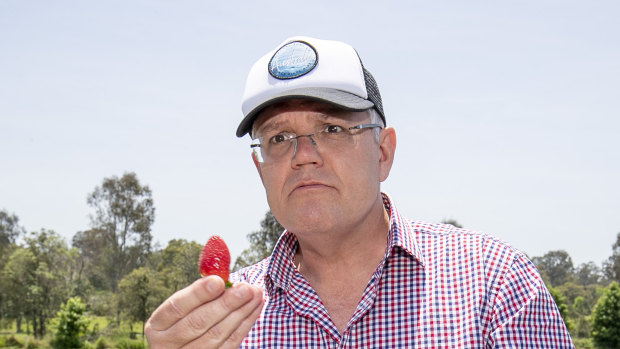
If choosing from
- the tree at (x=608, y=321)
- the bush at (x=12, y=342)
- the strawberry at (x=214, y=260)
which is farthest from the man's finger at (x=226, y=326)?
the tree at (x=608, y=321)

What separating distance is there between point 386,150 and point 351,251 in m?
0.49

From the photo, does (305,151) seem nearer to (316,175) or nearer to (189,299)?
(316,175)

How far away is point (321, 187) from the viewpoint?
2582 mm

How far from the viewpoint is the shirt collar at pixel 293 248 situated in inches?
102

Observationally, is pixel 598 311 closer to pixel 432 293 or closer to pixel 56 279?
pixel 56 279

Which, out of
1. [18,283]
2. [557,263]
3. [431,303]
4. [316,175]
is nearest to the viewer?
[431,303]

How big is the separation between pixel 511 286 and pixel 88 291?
141ft

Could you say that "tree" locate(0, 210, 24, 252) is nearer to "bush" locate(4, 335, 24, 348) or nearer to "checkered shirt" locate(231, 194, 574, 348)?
"bush" locate(4, 335, 24, 348)

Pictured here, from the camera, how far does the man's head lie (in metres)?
2.58

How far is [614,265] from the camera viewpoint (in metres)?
61.5

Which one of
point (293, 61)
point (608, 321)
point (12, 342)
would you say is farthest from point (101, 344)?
point (293, 61)

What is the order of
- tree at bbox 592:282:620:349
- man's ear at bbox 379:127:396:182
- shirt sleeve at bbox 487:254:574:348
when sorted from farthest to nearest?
tree at bbox 592:282:620:349, man's ear at bbox 379:127:396:182, shirt sleeve at bbox 487:254:574:348

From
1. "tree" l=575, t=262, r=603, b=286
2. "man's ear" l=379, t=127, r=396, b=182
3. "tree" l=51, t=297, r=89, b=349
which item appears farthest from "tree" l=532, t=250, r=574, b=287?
"man's ear" l=379, t=127, r=396, b=182

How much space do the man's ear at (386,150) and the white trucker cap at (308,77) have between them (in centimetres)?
24
